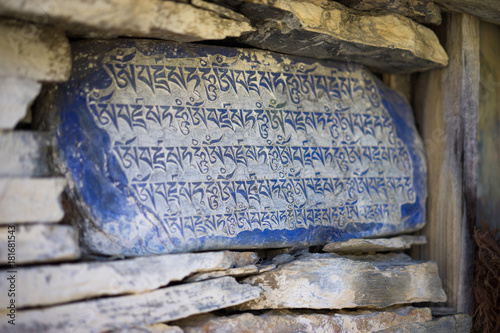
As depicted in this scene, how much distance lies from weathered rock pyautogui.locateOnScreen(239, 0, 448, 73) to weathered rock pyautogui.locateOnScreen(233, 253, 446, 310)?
4.12 ft

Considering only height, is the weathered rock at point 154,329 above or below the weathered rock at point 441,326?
above

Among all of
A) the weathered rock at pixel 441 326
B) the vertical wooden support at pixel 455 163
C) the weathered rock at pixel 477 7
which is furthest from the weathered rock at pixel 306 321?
the weathered rock at pixel 477 7

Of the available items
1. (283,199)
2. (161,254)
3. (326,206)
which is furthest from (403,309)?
(161,254)

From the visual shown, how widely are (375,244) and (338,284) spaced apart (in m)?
0.46

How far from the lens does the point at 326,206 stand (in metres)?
3.12

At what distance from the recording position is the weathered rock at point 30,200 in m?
2.12

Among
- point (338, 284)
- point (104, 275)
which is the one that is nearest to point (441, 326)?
point (338, 284)

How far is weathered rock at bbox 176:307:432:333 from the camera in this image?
8.50ft

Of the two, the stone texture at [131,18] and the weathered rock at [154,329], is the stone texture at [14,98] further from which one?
the weathered rock at [154,329]

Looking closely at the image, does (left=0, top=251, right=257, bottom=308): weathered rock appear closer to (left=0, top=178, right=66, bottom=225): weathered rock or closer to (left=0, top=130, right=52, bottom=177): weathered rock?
(left=0, top=178, right=66, bottom=225): weathered rock

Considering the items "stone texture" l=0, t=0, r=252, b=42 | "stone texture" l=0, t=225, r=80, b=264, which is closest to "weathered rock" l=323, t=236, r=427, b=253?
"stone texture" l=0, t=0, r=252, b=42

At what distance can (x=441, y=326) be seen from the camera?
3262 millimetres

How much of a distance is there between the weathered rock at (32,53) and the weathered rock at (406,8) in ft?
5.63

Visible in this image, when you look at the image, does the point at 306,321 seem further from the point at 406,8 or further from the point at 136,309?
the point at 406,8
